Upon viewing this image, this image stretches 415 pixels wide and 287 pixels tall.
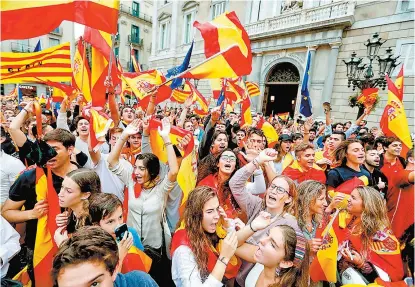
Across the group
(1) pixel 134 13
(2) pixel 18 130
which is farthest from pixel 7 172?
(1) pixel 134 13

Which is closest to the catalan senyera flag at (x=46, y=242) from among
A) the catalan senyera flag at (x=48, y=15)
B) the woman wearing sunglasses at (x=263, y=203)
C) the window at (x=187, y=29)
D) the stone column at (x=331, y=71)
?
the catalan senyera flag at (x=48, y=15)

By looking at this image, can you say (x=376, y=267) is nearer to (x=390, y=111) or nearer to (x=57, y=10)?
(x=390, y=111)

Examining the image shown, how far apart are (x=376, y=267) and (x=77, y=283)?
6.35 ft

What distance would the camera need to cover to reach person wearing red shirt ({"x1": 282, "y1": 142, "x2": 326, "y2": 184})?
11.0 ft

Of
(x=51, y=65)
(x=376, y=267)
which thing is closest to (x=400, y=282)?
(x=376, y=267)

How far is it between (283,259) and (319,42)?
13047 mm

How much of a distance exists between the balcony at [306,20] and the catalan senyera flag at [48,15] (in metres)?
11.9

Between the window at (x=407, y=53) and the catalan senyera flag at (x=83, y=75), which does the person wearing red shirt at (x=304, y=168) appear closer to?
the catalan senyera flag at (x=83, y=75)

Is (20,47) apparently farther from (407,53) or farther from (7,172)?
(407,53)

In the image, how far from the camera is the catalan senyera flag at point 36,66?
274 cm

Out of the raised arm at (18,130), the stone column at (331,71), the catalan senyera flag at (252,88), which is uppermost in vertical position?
the stone column at (331,71)

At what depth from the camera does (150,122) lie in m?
3.21

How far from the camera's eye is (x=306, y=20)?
497 inches

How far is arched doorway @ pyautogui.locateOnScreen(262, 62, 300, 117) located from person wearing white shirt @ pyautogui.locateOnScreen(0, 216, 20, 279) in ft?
43.3
